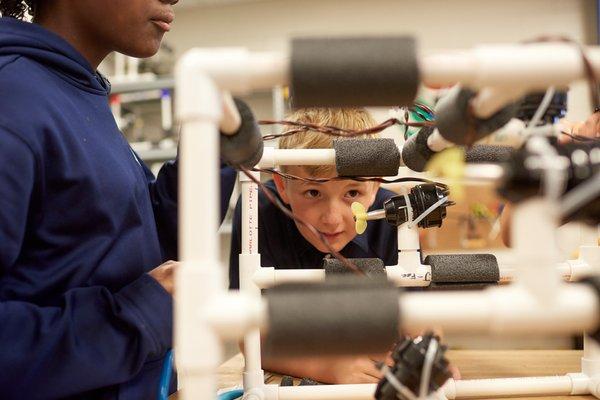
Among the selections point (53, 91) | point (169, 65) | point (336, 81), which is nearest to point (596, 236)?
point (336, 81)

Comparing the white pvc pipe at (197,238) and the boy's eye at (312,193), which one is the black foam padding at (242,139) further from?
the boy's eye at (312,193)

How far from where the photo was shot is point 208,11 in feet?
9.04

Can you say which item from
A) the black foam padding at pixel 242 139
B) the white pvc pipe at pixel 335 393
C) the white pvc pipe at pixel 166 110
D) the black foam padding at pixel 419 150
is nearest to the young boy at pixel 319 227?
the white pvc pipe at pixel 335 393

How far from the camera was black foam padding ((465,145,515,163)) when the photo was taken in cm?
74

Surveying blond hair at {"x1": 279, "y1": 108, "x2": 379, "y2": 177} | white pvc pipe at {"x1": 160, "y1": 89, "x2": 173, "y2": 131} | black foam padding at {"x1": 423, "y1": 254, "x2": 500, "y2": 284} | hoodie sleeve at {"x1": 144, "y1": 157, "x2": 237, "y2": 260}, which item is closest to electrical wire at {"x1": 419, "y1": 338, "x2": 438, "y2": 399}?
black foam padding at {"x1": 423, "y1": 254, "x2": 500, "y2": 284}

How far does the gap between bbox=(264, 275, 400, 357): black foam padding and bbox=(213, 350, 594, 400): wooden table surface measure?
0.59 meters

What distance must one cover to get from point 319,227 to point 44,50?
1.90 ft

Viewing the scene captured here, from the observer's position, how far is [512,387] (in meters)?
0.71

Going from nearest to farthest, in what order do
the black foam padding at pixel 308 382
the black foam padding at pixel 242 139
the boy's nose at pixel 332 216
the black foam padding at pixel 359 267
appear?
the black foam padding at pixel 242 139 → the black foam padding at pixel 359 267 → the black foam padding at pixel 308 382 → the boy's nose at pixel 332 216

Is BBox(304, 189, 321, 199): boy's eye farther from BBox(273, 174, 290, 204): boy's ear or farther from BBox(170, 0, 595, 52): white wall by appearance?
BBox(170, 0, 595, 52): white wall

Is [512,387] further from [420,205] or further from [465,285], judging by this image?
[420,205]

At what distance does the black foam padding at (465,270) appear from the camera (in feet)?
2.11

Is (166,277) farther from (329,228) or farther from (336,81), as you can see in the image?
(329,228)

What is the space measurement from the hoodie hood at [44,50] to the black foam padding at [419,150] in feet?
1.54
